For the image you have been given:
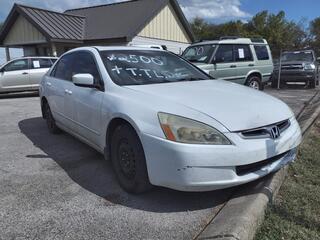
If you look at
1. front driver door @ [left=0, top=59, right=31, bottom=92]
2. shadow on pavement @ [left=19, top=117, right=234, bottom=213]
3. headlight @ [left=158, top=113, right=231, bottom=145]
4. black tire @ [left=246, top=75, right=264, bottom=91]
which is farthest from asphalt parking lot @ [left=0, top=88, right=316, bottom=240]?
front driver door @ [left=0, top=59, right=31, bottom=92]

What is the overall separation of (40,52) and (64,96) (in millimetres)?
20612

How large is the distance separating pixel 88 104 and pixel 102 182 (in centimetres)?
100

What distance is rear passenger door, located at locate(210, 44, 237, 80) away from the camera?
423 inches

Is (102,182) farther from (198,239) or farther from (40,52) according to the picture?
(40,52)

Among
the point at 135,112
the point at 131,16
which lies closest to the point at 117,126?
the point at 135,112

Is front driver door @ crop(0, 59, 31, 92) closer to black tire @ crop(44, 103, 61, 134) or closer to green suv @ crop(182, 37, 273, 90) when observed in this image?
green suv @ crop(182, 37, 273, 90)

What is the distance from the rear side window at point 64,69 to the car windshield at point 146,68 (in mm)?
1078

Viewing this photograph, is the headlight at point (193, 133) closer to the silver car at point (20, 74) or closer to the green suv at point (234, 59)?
the green suv at point (234, 59)

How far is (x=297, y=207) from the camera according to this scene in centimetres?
346

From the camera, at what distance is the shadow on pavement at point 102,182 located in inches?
142

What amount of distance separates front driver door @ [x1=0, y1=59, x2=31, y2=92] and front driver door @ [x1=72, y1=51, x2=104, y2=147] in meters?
9.68

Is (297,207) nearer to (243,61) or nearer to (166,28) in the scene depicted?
(243,61)

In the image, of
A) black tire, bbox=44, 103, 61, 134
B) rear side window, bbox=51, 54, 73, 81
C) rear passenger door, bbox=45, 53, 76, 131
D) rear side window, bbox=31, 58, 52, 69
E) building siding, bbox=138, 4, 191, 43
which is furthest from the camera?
building siding, bbox=138, 4, 191, 43

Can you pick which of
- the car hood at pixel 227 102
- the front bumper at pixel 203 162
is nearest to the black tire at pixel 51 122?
the car hood at pixel 227 102
